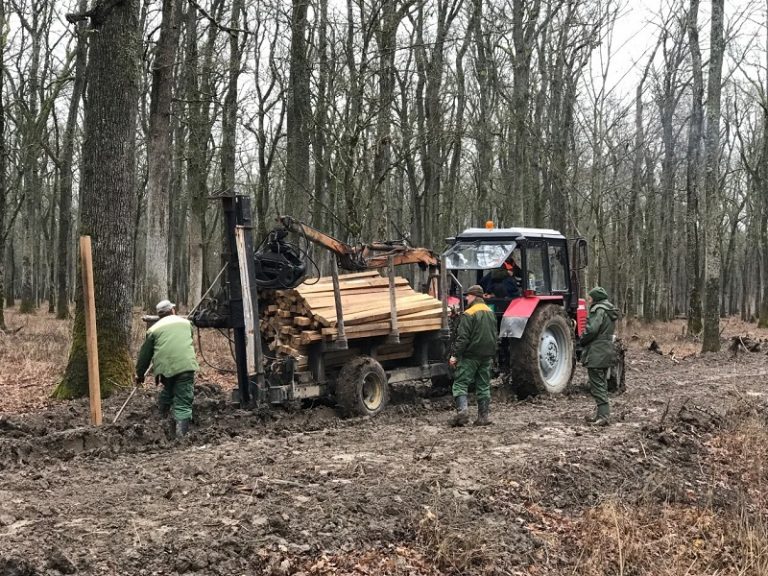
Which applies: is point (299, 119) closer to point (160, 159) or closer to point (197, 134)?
point (160, 159)

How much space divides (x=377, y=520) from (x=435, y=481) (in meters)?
0.89

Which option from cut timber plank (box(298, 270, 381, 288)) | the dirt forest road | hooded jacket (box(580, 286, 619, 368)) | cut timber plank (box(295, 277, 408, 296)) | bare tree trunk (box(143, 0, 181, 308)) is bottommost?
the dirt forest road

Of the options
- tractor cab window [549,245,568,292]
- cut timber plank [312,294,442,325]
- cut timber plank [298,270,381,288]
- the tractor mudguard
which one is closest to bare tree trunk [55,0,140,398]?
cut timber plank [298,270,381,288]

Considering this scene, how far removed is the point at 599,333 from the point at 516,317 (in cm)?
146

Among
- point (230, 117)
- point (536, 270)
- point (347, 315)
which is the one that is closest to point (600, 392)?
point (536, 270)

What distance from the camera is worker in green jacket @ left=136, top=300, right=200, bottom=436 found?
8234 mm

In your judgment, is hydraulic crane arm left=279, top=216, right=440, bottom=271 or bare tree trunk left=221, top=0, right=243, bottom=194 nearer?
hydraulic crane arm left=279, top=216, right=440, bottom=271

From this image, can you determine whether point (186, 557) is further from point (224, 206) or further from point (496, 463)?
point (224, 206)

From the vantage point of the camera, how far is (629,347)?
20516 mm

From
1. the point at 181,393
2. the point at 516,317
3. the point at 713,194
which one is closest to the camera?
the point at 181,393

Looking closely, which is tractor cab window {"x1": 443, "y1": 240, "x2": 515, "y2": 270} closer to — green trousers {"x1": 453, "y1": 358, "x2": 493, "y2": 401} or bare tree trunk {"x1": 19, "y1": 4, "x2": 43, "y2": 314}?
green trousers {"x1": 453, "y1": 358, "x2": 493, "y2": 401}

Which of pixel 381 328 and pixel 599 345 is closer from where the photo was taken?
pixel 599 345

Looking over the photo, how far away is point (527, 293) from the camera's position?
11531 millimetres

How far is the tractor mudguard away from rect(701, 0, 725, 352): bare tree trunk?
8471mm
